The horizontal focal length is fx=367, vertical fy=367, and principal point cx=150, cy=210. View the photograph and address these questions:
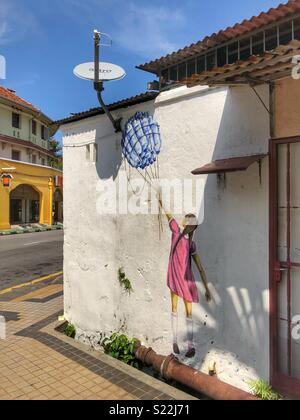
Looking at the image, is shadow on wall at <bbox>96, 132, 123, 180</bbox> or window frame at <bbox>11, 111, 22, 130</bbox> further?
window frame at <bbox>11, 111, 22, 130</bbox>

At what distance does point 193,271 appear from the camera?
5.18 meters

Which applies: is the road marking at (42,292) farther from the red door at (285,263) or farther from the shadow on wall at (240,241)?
the red door at (285,263)

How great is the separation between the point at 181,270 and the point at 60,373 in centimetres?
237

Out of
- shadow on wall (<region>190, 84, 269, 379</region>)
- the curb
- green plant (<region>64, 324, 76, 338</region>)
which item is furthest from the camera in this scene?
the curb

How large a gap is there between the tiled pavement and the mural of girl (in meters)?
0.78

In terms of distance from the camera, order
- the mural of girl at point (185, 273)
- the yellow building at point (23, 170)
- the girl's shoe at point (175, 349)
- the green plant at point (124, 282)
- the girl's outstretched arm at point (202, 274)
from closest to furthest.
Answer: the girl's outstretched arm at point (202, 274)
the mural of girl at point (185, 273)
the girl's shoe at point (175, 349)
the green plant at point (124, 282)
the yellow building at point (23, 170)

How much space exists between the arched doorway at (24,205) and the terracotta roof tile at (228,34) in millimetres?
28802

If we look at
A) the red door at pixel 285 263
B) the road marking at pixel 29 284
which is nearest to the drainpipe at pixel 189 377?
the red door at pixel 285 263

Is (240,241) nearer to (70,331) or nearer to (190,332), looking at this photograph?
(190,332)

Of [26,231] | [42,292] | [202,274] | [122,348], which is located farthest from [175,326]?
[26,231]

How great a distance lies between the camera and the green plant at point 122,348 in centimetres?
600

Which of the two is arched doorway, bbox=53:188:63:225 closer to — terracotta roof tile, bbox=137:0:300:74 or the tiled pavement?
the tiled pavement

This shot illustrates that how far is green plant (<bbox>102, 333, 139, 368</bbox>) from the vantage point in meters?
6.00

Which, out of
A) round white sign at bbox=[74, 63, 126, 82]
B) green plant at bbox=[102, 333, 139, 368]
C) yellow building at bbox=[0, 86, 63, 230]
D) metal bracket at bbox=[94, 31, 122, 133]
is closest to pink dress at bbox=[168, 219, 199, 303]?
green plant at bbox=[102, 333, 139, 368]
